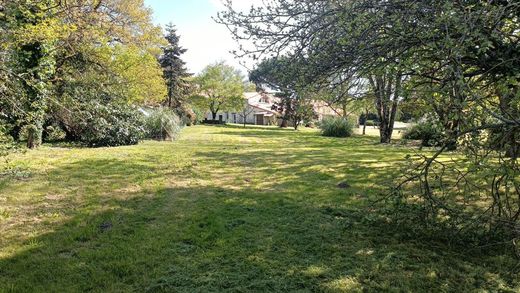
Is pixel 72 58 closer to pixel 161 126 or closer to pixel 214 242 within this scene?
pixel 161 126

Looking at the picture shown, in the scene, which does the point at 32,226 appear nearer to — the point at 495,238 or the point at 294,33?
the point at 294,33

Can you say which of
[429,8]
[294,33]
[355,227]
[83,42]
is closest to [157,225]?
[355,227]

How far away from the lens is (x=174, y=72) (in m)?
35.1

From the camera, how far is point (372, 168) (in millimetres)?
8531

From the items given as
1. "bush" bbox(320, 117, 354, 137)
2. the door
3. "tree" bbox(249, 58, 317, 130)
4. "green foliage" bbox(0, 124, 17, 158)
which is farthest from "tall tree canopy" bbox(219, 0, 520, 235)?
the door

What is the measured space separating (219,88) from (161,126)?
26007mm

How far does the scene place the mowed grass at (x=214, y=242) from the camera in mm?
3232

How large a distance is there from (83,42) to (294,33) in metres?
7.27

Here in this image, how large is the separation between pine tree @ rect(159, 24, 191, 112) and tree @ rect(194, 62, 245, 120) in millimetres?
5118

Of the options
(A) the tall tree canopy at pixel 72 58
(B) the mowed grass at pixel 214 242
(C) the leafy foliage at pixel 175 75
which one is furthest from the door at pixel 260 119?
(B) the mowed grass at pixel 214 242

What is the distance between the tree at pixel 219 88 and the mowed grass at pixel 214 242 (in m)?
35.6

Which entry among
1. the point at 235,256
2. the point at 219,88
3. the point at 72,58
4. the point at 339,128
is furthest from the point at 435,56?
the point at 219,88

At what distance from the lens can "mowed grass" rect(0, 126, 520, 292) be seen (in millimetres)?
3232

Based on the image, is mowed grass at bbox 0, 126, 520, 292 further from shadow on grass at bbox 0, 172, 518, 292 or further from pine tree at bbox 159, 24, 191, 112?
pine tree at bbox 159, 24, 191, 112
